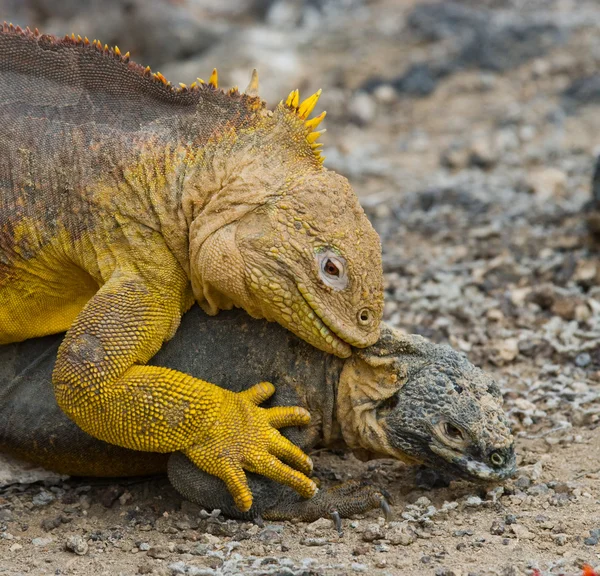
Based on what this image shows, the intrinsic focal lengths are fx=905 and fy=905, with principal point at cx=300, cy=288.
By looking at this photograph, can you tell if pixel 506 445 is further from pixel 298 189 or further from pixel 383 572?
pixel 298 189

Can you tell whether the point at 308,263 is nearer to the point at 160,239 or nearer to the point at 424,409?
the point at 160,239

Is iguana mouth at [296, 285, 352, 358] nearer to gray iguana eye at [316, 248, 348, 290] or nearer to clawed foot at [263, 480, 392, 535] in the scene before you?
gray iguana eye at [316, 248, 348, 290]

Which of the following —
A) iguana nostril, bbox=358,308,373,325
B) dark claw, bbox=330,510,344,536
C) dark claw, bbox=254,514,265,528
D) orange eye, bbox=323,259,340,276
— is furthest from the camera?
dark claw, bbox=254,514,265,528

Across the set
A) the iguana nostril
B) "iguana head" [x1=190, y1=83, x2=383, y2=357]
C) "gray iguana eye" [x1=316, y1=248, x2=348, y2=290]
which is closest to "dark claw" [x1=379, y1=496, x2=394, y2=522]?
"iguana head" [x1=190, y1=83, x2=383, y2=357]

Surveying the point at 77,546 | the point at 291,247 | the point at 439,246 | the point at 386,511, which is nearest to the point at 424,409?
the point at 386,511

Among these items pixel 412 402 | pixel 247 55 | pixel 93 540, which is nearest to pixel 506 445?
pixel 412 402

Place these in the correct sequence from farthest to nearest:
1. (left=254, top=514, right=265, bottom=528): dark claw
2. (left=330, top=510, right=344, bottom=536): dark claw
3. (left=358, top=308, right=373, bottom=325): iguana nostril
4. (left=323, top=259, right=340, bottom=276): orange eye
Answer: (left=254, top=514, right=265, bottom=528): dark claw < (left=330, top=510, right=344, bottom=536): dark claw < (left=358, top=308, right=373, bottom=325): iguana nostril < (left=323, top=259, right=340, bottom=276): orange eye

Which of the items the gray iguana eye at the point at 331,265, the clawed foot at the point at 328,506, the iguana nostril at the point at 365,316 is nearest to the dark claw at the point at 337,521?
the clawed foot at the point at 328,506
